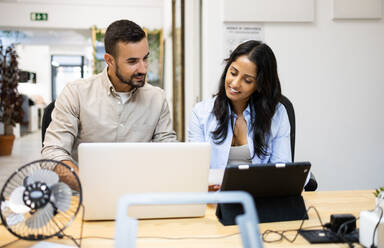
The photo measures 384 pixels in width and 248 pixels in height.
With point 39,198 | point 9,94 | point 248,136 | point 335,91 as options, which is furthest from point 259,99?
point 9,94

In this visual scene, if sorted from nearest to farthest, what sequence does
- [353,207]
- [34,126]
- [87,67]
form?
[353,207] → [34,126] → [87,67]

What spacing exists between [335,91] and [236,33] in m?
0.87

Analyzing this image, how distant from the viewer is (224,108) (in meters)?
1.84

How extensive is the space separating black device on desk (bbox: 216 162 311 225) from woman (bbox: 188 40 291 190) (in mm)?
571

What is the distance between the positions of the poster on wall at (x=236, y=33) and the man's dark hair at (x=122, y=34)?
41.4 inches

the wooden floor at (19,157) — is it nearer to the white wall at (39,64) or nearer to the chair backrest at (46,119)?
the chair backrest at (46,119)

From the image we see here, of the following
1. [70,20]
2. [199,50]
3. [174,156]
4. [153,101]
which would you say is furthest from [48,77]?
[174,156]

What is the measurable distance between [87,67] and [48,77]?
2.57m

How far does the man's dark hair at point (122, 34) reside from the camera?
1.66m

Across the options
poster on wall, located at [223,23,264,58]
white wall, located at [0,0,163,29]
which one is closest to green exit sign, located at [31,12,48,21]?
white wall, located at [0,0,163,29]

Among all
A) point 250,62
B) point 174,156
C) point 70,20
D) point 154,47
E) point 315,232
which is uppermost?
point 70,20

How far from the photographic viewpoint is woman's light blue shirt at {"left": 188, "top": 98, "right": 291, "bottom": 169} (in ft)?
5.85

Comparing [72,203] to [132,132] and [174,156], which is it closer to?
[174,156]

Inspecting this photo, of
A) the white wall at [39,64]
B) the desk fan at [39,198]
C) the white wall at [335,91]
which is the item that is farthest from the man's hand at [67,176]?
the white wall at [39,64]
